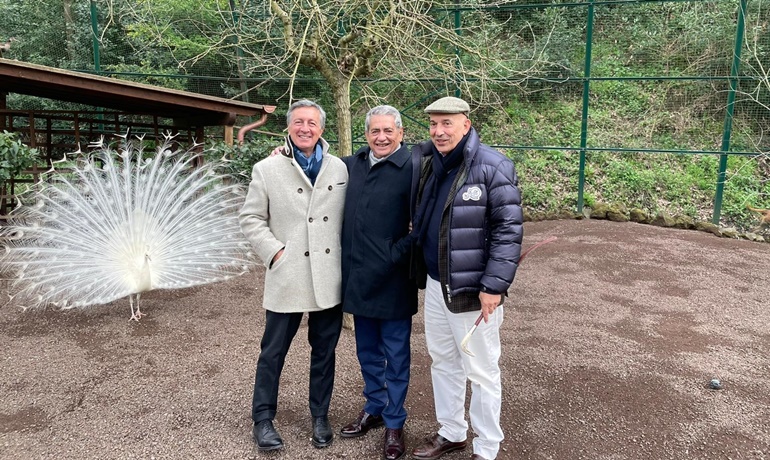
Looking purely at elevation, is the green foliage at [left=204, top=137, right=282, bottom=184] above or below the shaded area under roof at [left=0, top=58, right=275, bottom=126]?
below

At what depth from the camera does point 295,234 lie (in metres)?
2.89

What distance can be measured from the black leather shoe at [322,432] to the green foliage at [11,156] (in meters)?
5.06

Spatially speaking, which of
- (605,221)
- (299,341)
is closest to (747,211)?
(605,221)

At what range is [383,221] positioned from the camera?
2850 mm

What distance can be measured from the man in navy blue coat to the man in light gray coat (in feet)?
0.33

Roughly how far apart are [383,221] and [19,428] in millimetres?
2611

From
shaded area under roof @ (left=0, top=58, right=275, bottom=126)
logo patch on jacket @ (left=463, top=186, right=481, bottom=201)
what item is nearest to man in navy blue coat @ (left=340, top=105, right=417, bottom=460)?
logo patch on jacket @ (left=463, top=186, right=481, bottom=201)

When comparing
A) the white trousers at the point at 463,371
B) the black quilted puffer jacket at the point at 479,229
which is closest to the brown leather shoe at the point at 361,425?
the white trousers at the point at 463,371

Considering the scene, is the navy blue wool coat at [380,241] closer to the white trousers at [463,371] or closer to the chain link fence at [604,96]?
the white trousers at [463,371]

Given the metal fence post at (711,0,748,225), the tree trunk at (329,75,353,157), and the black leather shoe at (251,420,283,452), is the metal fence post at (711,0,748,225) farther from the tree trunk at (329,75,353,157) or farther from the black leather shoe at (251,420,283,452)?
the black leather shoe at (251,420,283,452)

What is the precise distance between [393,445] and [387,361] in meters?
0.46

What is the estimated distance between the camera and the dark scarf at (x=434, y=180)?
2.59 metres

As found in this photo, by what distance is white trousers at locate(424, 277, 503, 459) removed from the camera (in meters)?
2.63

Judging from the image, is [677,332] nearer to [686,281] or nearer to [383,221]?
[686,281]
